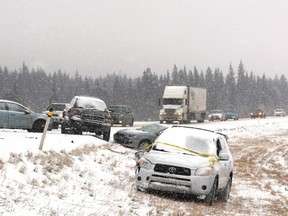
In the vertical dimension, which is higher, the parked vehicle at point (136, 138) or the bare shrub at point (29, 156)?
the bare shrub at point (29, 156)

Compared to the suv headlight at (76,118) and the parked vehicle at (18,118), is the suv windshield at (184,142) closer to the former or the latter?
the suv headlight at (76,118)

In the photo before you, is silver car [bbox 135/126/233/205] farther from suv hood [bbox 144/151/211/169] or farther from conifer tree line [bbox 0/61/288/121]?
conifer tree line [bbox 0/61/288/121]

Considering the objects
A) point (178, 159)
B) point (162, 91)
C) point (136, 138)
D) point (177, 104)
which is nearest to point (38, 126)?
point (136, 138)

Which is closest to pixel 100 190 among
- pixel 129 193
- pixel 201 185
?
pixel 129 193

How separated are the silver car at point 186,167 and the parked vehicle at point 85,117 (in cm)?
1046

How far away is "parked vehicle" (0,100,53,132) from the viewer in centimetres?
2058

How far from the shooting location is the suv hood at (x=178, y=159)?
33.5 ft

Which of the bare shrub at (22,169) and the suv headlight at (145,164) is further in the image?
the suv headlight at (145,164)

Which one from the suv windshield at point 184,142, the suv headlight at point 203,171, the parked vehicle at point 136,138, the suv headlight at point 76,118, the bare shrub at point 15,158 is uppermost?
the suv windshield at point 184,142

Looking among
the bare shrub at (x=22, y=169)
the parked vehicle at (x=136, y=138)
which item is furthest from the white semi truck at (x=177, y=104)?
the bare shrub at (x=22, y=169)

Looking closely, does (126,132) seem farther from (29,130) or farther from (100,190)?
(100,190)

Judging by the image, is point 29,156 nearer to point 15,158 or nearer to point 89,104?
point 15,158

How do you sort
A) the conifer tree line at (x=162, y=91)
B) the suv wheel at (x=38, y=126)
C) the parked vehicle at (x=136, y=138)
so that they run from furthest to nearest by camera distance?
the conifer tree line at (x=162, y=91) < the suv wheel at (x=38, y=126) < the parked vehicle at (x=136, y=138)

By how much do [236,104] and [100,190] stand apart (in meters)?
147
